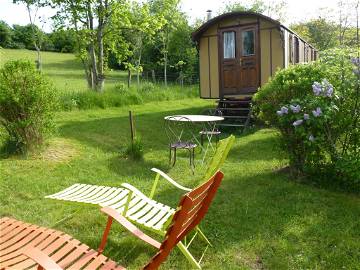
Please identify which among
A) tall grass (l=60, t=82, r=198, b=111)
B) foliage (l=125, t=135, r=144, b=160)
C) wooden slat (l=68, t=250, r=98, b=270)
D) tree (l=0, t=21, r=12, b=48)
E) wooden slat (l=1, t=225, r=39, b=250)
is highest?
tree (l=0, t=21, r=12, b=48)

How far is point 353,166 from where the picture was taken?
486 cm

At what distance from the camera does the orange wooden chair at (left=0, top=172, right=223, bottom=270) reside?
7.98ft

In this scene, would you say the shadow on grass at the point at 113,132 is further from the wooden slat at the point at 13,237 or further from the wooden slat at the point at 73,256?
the wooden slat at the point at 73,256

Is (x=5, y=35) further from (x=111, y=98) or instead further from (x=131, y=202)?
(x=131, y=202)

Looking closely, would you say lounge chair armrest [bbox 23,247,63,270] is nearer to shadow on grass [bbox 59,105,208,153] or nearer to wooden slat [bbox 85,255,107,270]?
wooden slat [bbox 85,255,107,270]

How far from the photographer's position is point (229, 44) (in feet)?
42.5

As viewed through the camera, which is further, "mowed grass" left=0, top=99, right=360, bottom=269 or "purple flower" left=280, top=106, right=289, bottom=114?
"purple flower" left=280, top=106, right=289, bottom=114

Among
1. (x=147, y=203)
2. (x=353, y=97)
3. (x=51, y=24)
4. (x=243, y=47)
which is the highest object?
(x=51, y=24)

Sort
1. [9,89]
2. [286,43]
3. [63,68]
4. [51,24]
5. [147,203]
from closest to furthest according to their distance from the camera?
1. [147,203]
2. [9,89]
3. [286,43]
4. [51,24]
5. [63,68]

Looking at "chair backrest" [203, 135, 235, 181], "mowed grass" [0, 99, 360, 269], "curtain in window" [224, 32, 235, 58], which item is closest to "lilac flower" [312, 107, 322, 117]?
"mowed grass" [0, 99, 360, 269]

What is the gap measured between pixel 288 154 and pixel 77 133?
5.06 meters

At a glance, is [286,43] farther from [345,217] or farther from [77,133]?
[345,217]

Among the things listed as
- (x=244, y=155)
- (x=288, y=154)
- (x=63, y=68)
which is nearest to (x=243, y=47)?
(x=244, y=155)

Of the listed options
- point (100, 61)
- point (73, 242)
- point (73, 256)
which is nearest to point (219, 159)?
point (73, 242)
